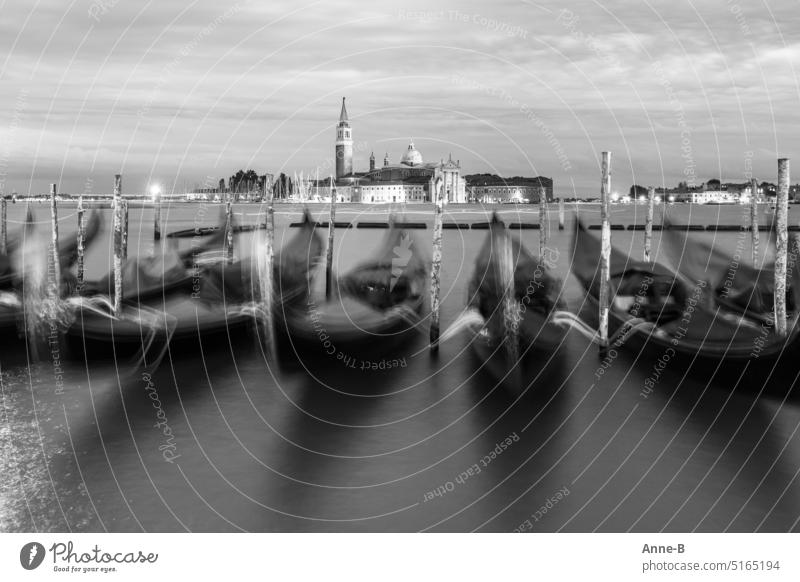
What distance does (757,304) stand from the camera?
12.1 metres

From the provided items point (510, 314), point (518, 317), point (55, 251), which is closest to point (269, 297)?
point (510, 314)

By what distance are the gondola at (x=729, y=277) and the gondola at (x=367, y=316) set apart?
5.13 meters

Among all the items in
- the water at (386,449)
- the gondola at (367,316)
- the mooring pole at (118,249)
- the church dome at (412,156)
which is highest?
the church dome at (412,156)

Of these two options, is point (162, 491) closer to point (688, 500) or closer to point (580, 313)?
point (688, 500)

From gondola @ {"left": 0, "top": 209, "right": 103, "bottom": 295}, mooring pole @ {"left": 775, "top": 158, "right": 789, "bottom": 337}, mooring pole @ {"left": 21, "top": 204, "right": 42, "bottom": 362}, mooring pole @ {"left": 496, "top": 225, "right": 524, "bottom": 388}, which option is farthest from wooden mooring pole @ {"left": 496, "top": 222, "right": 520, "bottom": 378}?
gondola @ {"left": 0, "top": 209, "right": 103, "bottom": 295}

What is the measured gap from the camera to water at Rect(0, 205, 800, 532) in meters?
6.89

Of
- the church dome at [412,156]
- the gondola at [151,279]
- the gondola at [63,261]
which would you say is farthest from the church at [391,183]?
the gondola at [151,279]

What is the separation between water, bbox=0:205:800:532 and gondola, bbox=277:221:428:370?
605 millimetres

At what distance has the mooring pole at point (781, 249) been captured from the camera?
34.9 feet

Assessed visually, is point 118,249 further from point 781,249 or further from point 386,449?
point 781,249

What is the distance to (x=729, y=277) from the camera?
13398 mm

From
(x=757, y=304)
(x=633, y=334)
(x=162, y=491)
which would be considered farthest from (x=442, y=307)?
(x=162, y=491)

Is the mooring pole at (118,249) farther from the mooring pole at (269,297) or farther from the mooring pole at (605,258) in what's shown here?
the mooring pole at (605,258)

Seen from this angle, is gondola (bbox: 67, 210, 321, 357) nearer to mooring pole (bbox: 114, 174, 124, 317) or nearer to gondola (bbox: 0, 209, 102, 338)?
mooring pole (bbox: 114, 174, 124, 317)
